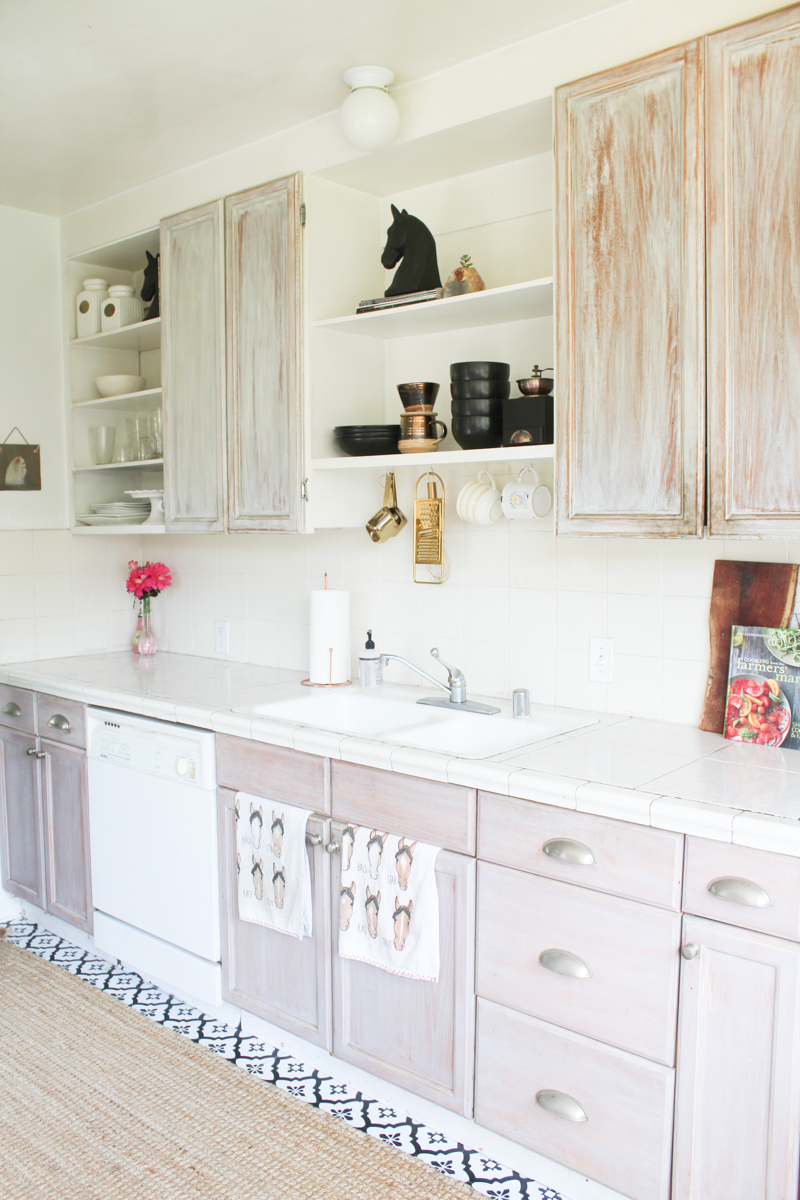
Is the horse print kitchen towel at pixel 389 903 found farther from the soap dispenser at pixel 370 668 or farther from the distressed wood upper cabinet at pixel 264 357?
the distressed wood upper cabinet at pixel 264 357

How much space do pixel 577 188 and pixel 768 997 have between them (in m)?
1.64

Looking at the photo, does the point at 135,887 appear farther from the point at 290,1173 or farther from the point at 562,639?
the point at 562,639

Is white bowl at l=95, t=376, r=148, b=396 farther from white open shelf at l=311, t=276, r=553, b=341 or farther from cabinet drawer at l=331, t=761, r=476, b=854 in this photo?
cabinet drawer at l=331, t=761, r=476, b=854

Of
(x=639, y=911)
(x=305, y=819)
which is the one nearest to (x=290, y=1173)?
(x=305, y=819)

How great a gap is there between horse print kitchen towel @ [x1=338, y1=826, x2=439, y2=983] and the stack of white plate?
69.1 inches

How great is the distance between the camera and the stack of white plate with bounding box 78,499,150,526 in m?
3.43

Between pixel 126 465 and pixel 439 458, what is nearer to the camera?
pixel 439 458

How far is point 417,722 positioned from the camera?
2.63 metres

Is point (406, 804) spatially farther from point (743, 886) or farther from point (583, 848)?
point (743, 886)

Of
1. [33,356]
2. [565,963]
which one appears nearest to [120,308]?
[33,356]

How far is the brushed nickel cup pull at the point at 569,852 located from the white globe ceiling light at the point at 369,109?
175 cm

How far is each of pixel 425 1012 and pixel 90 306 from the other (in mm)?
2713

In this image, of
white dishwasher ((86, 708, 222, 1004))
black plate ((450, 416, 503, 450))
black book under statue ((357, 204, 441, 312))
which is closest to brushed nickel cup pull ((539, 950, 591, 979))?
white dishwasher ((86, 708, 222, 1004))

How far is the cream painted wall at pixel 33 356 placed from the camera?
11.0 ft
